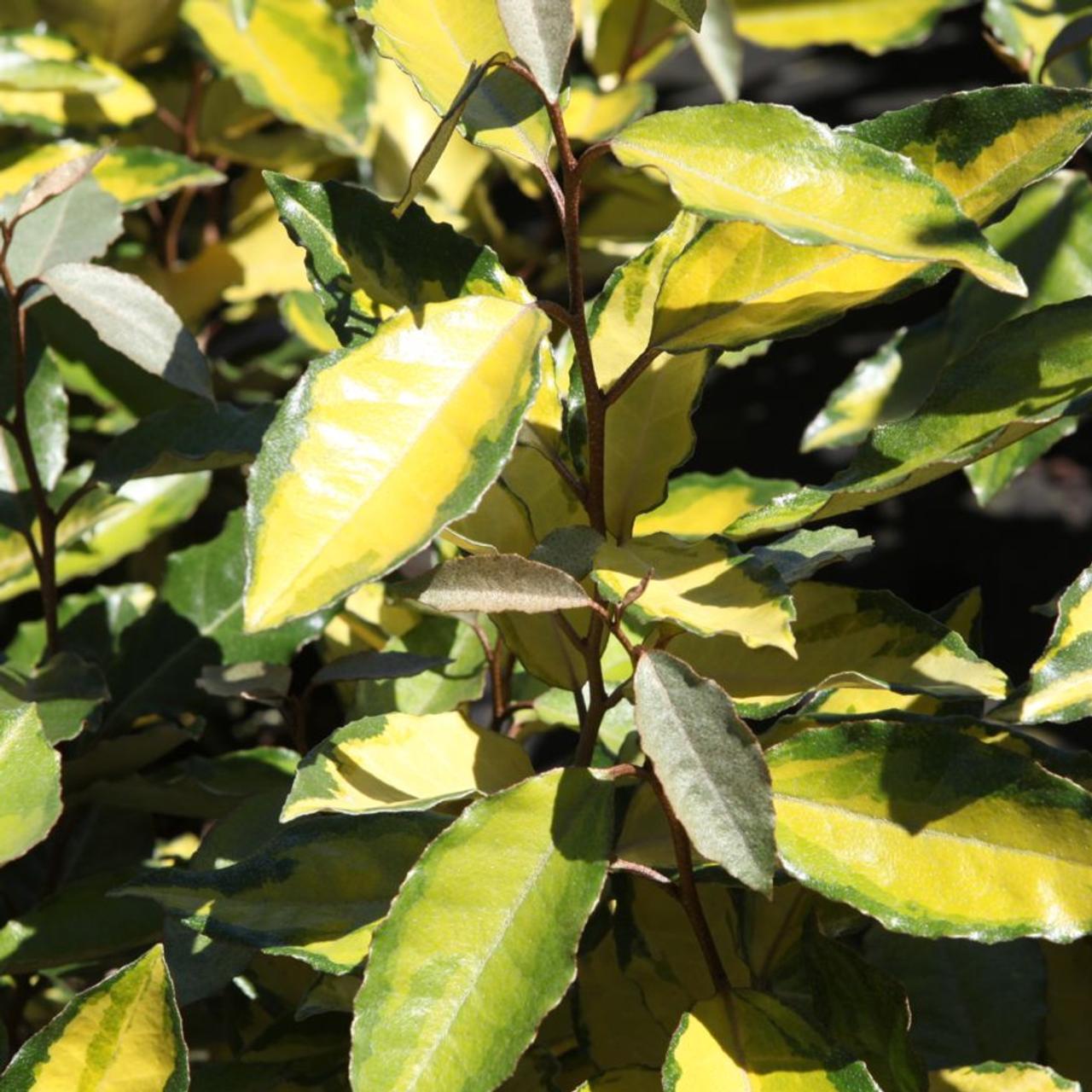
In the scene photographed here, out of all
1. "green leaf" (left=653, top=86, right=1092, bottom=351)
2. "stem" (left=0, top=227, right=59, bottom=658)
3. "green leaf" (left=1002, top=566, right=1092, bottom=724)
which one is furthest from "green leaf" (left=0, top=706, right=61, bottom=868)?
"green leaf" (left=1002, top=566, right=1092, bottom=724)

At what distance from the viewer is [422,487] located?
2.23 feet

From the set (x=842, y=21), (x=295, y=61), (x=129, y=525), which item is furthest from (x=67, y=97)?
(x=842, y=21)

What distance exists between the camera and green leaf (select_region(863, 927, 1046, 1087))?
0.99m

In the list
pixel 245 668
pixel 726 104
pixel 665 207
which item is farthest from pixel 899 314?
pixel 726 104

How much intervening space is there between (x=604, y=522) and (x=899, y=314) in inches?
63.8

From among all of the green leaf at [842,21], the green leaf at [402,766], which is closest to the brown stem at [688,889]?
the green leaf at [402,766]

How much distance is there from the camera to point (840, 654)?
83 cm

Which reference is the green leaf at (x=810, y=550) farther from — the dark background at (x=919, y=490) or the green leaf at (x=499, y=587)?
the dark background at (x=919, y=490)

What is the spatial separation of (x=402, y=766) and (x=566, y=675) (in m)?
0.12

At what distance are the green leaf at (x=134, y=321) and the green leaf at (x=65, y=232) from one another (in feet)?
0.15

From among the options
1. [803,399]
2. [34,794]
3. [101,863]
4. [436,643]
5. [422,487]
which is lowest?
[803,399]

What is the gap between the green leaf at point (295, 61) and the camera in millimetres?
1535

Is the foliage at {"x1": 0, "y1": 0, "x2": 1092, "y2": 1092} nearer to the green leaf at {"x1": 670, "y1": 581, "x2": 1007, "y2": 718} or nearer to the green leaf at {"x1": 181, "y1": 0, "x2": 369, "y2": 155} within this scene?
the green leaf at {"x1": 670, "y1": 581, "x2": 1007, "y2": 718}

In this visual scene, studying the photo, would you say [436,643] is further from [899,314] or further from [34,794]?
[899,314]
